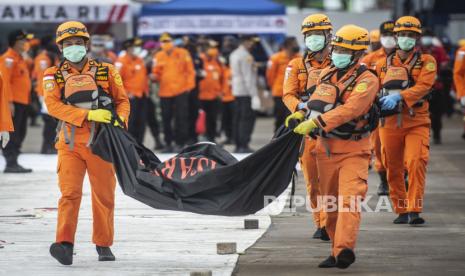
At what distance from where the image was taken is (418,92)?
1229 centimetres

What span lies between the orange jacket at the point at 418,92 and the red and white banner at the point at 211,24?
17.2 metres

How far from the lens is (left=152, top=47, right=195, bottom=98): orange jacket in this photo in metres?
22.1

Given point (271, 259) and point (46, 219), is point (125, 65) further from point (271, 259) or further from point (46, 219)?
point (271, 259)

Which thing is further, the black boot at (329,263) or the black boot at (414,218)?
the black boot at (414,218)

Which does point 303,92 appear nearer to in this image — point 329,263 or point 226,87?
point 329,263

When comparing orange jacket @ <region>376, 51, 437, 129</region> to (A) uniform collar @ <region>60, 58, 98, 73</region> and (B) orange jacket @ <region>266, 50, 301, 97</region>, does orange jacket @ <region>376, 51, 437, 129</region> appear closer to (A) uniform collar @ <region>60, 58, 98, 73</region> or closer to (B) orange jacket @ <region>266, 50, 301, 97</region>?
(A) uniform collar @ <region>60, 58, 98, 73</region>

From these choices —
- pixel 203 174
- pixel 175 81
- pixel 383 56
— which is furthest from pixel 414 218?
pixel 175 81

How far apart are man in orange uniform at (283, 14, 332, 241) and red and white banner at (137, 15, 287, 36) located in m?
18.3

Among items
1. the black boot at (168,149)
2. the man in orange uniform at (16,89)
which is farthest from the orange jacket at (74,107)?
the black boot at (168,149)

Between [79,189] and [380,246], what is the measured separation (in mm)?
2758

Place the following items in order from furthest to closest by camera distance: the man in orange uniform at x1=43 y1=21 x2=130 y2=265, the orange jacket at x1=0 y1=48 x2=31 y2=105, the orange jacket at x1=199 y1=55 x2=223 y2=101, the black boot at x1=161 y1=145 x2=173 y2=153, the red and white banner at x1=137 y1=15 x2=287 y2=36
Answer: the red and white banner at x1=137 y1=15 x2=287 y2=36 → the orange jacket at x1=199 y1=55 x2=223 y2=101 → the black boot at x1=161 y1=145 x2=173 y2=153 → the orange jacket at x1=0 y1=48 x2=31 y2=105 → the man in orange uniform at x1=43 y1=21 x2=130 y2=265

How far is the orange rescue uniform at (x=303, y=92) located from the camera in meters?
11.1

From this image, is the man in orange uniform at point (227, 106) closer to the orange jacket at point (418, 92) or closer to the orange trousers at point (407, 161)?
the orange trousers at point (407, 161)

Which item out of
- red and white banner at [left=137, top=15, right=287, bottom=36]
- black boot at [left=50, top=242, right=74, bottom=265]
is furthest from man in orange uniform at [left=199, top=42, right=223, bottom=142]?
black boot at [left=50, top=242, right=74, bottom=265]
